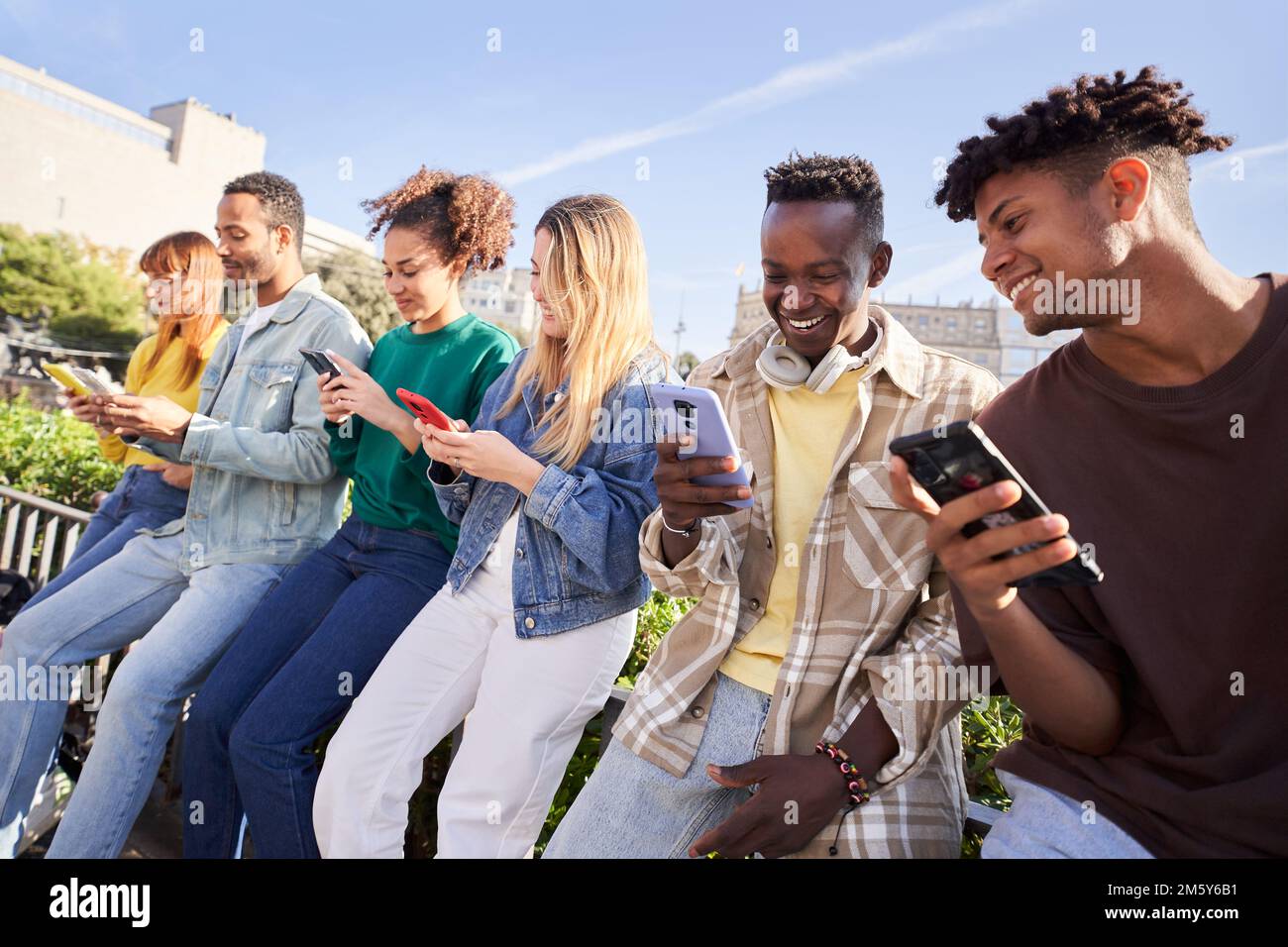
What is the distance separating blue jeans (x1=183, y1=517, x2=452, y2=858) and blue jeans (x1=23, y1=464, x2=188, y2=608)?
1167 millimetres

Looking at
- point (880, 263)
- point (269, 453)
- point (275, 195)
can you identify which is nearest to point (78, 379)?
point (269, 453)

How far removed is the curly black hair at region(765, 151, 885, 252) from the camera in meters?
2.61

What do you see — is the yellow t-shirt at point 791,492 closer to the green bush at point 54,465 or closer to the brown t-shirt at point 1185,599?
the brown t-shirt at point 1185,599

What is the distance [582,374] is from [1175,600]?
181 centimetres

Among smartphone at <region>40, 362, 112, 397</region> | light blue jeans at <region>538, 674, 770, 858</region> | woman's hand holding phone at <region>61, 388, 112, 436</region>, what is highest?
smartphone at <region>40, 362, 112, 397</region>

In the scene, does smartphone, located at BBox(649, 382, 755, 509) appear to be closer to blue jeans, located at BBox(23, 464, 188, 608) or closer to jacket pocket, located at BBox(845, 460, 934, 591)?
jacket pocket, located at BBox(845, 460, 934, 591)

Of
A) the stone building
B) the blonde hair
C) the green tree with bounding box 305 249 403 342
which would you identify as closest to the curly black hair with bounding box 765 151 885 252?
the blonde hair

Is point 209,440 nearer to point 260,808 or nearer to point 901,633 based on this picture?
point 260,808

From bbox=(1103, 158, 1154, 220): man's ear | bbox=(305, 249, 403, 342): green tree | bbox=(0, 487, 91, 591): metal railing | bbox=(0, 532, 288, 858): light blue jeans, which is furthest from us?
bbox=(305, 249, 403, 342): green tree

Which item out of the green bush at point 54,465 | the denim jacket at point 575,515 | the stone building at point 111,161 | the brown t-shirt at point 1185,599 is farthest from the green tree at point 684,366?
the stone building at point 111,161

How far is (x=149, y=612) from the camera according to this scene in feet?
12.1

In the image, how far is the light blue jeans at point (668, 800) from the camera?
239 centimetres

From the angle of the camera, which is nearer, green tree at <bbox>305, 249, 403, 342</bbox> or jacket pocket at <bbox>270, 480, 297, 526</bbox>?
jacket pocket at <bbox>270, 480, 297, 526</bbox>

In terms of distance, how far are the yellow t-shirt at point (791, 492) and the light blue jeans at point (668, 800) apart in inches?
3.9
